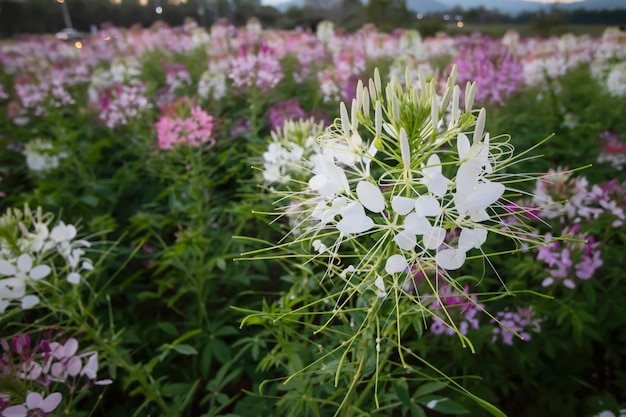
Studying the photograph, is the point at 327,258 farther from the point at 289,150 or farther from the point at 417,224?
the point at 417,224

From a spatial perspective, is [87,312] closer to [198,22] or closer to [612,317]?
[612,317]

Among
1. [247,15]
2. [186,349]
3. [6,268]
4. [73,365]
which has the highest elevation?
[247,15]

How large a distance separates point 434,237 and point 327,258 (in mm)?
971

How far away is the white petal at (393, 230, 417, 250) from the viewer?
0.73 metres

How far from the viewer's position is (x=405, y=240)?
2.42ft

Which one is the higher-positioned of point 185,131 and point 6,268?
point 185,131

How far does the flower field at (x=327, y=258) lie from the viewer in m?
0.82

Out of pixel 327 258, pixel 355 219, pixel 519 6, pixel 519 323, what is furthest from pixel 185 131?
pixel 519 6

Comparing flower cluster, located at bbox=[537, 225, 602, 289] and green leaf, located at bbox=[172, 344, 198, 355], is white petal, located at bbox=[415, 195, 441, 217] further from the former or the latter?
flower cluster, located at bbox=[537, 225, 602, 289]

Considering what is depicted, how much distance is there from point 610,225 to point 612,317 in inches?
15.4

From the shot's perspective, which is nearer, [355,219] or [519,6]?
[355,219]

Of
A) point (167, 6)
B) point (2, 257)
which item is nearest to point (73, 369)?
point (2, 257)

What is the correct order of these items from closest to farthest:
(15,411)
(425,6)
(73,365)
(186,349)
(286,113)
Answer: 1. (15,411)
2. (73,365)
3. (186,349)
4. (286,113)
5. (425,6)

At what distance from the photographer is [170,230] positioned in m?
2.29
